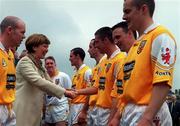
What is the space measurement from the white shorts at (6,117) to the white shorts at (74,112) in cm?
418

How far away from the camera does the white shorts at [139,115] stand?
3504 mm

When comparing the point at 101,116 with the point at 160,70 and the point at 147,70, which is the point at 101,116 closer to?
the point at 147,70

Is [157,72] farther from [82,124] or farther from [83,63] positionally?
[83,63]

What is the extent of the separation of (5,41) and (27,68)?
2.45 ft

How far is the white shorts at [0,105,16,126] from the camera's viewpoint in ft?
16.7

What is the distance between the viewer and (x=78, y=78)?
9969 millimetres

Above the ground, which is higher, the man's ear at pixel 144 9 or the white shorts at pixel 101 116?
the man's ear at pixel 144 9

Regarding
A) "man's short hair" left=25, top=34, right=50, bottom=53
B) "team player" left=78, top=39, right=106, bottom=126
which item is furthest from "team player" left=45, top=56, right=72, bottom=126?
"man's short hair" left=25, top=34, right=50, bottom=53

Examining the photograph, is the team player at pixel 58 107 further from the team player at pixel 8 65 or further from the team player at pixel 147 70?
the team player at pixel 147 70

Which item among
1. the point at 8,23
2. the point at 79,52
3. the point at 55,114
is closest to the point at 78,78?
the point at 79,52

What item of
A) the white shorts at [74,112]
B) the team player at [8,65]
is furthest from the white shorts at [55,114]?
the team player at [8,65]

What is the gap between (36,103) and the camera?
5.92 m

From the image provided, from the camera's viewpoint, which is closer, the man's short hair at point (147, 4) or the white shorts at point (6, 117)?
the man's short hair at point (147, 4)

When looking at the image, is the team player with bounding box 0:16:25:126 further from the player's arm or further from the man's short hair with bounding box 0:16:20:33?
the player's arm
